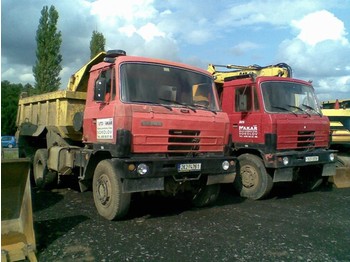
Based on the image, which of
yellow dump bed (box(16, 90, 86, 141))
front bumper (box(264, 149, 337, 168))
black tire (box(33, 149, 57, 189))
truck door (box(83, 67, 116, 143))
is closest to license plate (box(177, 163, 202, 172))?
truck door (box(83, 67, 116, 143))

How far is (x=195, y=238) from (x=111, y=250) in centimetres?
117

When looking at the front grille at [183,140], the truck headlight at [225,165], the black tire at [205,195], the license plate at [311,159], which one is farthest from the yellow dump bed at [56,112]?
the license plate at [311,159]

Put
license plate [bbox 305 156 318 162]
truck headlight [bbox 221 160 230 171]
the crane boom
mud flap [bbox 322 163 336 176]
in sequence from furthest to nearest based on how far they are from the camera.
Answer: the crane boom < mud flap [bbox 322 163 336 176] < license plate [bbox 305 156 318 162] < truck headlight [bbox 221 160 230 171]

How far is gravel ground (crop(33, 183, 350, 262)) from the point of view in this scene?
4.54 meters

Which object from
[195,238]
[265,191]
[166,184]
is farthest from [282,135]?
[195,238]

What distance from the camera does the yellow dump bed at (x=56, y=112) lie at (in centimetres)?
799

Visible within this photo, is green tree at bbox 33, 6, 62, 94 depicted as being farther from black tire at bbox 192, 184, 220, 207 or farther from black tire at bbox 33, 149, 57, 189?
black tire at bbox 192, 184, 220, 207

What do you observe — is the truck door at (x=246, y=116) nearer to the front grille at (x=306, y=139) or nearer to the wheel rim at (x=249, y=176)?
the wheel rim at (x=249, y=176)

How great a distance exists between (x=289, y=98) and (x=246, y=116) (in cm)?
99

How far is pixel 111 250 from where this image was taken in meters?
4.62

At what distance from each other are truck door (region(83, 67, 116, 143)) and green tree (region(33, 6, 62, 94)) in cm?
2787

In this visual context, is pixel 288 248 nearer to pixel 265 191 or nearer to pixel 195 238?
pixel 195 238

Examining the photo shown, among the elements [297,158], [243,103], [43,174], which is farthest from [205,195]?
[43,174]

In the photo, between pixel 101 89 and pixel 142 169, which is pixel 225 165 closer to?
pixel 142 169
